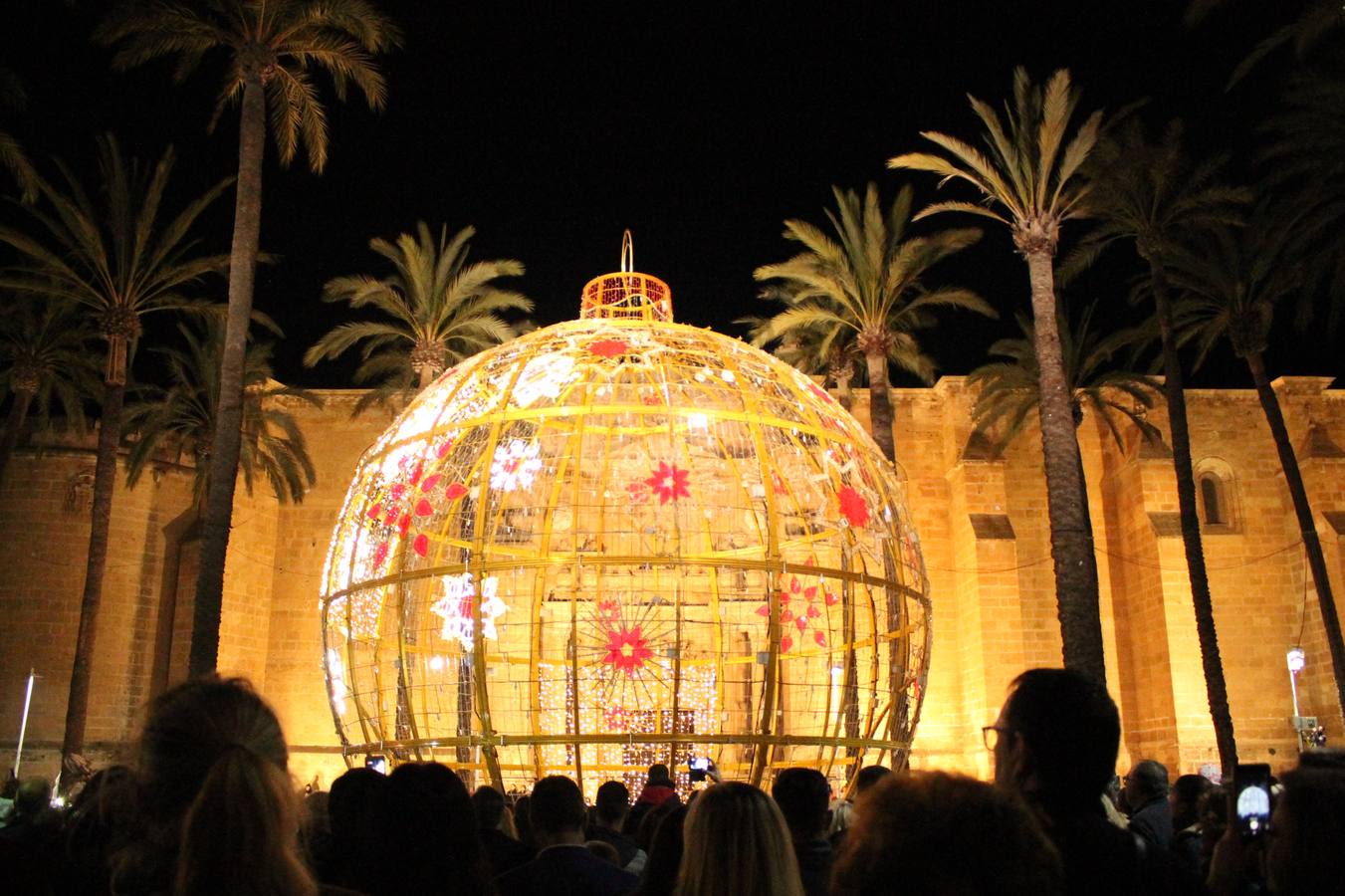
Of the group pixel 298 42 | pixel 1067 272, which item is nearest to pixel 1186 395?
pixel 1067 272

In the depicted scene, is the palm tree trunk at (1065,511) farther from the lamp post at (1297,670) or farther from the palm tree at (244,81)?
the palm tree at (244,81)

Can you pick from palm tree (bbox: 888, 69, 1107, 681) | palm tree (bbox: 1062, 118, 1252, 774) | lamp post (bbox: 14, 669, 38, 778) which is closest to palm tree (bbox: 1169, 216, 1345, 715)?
palm tree (bbox: 1062, 118, 1252, 774)

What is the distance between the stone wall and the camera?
22.3m

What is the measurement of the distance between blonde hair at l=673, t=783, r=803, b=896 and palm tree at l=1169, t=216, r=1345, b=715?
16.8 m

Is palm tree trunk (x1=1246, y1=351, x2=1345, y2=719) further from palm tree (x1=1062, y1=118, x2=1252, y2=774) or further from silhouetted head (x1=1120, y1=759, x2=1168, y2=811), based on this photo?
silhouetted head (x1=1120, y1=759, x2=1168, y2=811)

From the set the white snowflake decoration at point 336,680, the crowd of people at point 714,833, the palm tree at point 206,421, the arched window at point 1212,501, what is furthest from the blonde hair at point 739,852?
the arched window at point 1212,501

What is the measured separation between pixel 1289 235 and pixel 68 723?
61.0ft

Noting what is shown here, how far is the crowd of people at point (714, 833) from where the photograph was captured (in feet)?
5.73

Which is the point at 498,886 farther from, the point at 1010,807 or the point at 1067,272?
the point at 1067,272

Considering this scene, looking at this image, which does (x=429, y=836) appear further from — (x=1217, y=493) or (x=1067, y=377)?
(x=1217, y=493)

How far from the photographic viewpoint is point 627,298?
9.13m

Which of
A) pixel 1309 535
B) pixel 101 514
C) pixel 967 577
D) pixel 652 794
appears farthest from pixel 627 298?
pixel 967 577

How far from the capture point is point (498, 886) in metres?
3.42

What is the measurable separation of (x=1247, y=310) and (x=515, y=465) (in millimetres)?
15096
